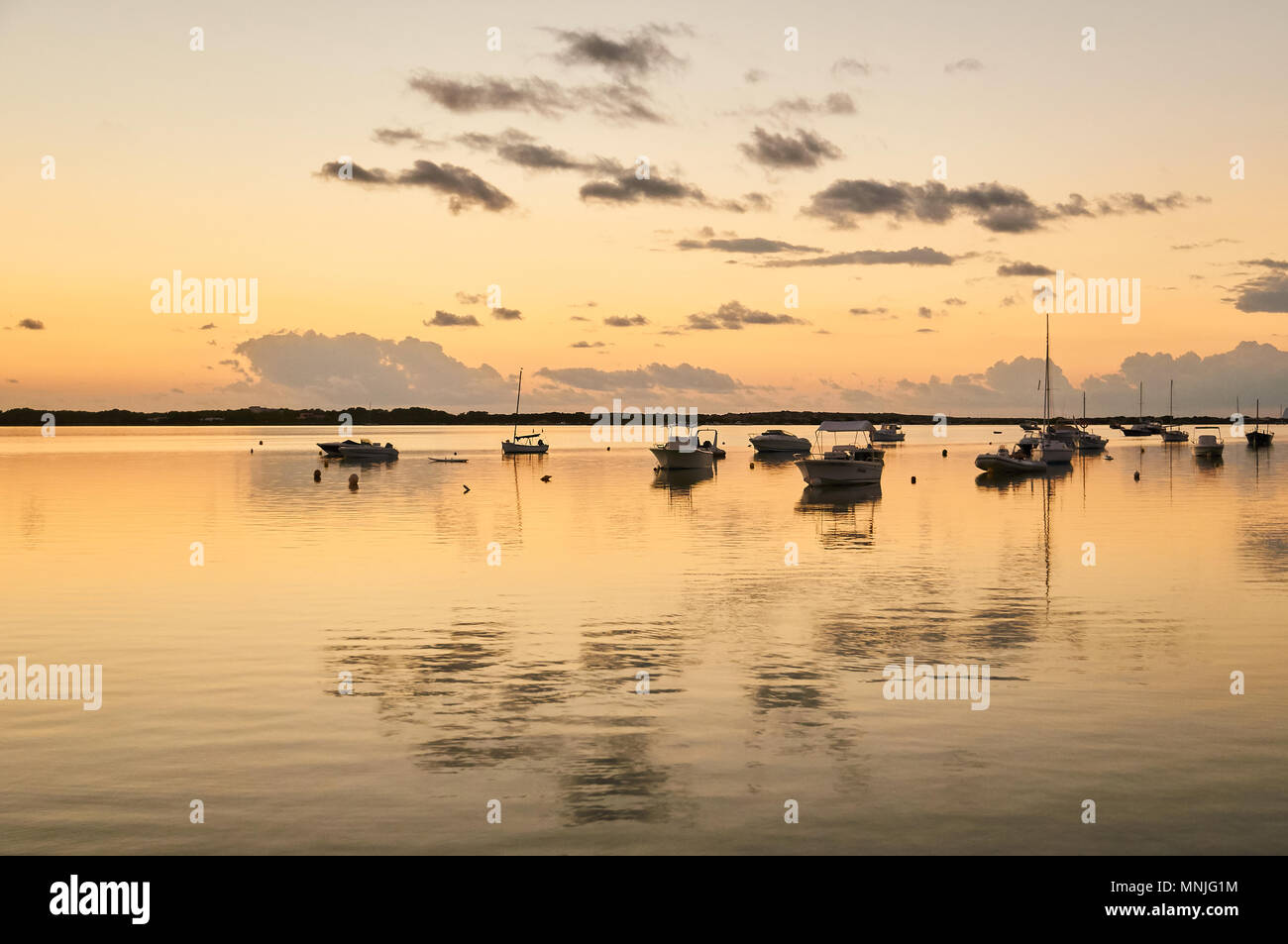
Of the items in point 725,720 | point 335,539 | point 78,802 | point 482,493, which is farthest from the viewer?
point 482,493

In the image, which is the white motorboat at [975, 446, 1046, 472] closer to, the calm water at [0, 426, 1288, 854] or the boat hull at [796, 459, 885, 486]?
the boat hull at [796, 459, 885, 486]

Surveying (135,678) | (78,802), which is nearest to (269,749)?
(78,802)

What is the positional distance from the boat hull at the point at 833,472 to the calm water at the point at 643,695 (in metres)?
28.6

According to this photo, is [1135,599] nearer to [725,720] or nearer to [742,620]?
[742,620]

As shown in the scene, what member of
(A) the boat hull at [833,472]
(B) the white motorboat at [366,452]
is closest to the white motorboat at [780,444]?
(B) the white motorboat at [366,452]

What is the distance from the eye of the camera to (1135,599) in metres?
31.8

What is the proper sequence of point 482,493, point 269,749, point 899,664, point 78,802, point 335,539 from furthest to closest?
point 482,493, point 335,539, point 899,664, point 269,749, point 78,802

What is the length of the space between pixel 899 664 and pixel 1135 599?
13027 millimetres

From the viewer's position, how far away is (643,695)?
20109 mm

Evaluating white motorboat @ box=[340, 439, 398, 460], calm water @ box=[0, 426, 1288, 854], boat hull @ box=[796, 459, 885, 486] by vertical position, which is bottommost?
calm water @ box=[0, 426, 1288, 854]

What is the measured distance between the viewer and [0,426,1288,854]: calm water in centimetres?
1347

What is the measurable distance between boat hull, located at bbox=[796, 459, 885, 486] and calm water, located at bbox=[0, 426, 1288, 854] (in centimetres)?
2864

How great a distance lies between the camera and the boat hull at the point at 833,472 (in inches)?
3141

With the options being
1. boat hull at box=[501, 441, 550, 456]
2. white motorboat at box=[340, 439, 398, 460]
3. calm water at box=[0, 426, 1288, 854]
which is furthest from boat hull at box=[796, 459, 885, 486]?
white motorboat at box=[340, 439, 398, 460]
